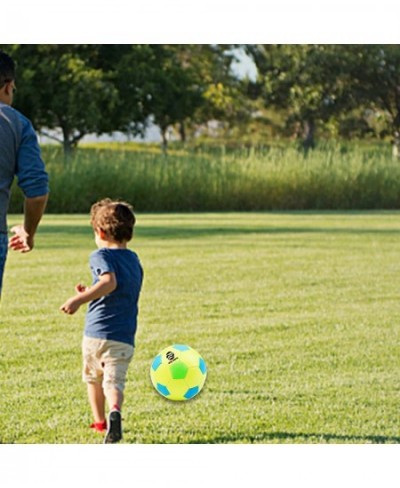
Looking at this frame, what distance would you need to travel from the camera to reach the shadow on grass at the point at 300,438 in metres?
4.71

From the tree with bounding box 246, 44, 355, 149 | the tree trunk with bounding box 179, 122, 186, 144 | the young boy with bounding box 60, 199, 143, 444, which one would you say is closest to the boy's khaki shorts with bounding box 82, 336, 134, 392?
the young boy with bounding box 60, 199, 143, 444

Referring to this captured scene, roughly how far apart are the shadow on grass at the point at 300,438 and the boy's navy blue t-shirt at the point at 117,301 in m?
0.61

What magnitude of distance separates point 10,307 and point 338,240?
20.5ft

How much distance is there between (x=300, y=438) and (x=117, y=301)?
3.24ft

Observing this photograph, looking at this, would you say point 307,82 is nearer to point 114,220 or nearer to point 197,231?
point 197,231

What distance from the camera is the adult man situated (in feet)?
14.0

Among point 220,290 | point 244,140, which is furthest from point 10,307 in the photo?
point 244,140

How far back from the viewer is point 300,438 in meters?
4.73

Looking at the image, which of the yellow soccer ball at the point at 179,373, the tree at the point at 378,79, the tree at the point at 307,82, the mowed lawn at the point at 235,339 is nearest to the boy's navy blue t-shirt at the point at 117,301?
the mowed lawn at the point at 235,339

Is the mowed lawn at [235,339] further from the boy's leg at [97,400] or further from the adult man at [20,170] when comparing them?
the adult man at [20,170]
